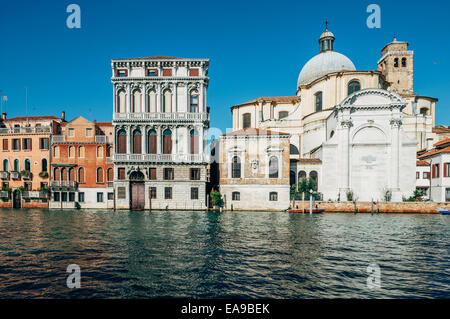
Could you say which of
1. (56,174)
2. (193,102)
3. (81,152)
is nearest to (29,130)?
(56,174)

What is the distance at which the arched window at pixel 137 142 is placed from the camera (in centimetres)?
2853

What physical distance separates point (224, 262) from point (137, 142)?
21.6 meters

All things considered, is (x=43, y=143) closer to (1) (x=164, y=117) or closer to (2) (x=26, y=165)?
(2) (x=26, y=165)

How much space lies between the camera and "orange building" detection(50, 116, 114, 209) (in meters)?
→ 29.1

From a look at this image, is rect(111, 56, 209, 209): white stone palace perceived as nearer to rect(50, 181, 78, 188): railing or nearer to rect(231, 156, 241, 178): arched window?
rect(231, 156, 241, 178): arched window

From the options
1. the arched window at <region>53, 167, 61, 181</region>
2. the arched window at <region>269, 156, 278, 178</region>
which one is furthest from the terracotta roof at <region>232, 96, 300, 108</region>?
the arched window at <region>53, 167, 61, 181</region>

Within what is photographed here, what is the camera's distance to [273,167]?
92.2 ft

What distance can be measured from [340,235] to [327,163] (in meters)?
17.7

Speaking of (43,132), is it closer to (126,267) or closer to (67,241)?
(67,241)

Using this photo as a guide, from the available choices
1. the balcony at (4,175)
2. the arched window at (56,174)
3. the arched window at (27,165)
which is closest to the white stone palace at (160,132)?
the arched window at (56,174)

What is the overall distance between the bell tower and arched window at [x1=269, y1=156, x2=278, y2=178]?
33480 millimetres

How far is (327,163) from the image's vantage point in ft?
103
